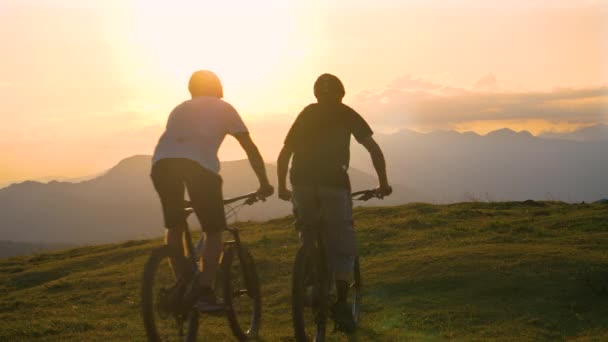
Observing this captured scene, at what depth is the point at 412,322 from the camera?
10297mm

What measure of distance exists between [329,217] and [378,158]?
0.96 meters

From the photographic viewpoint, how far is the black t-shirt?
7.81 m

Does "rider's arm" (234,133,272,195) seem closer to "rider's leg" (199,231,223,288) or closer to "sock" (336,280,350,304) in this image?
"rider's leg" (199,231,223,288)

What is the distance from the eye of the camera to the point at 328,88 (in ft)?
26.3

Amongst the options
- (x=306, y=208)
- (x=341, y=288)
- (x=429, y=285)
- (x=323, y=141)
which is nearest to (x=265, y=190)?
(x=306, y=208)

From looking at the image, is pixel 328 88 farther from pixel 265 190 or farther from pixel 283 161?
pixel 265 190

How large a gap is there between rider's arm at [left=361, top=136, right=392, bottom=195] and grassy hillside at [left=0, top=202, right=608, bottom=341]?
210 centimetres

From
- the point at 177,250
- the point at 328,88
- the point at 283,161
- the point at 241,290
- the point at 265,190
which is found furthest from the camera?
the point at 241,290

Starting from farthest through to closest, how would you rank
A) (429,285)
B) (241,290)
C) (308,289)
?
1. (429,285)
2. (241,290)
3. (308,289)

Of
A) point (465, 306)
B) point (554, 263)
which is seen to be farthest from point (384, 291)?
point (554, 263)

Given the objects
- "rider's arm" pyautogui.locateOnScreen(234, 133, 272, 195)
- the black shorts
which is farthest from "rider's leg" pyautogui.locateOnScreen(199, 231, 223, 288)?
"rider's arm" pyautogui.locateOnScreen(234, 133, 272, 195)

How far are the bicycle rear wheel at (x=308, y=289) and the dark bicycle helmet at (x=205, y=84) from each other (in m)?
1.91

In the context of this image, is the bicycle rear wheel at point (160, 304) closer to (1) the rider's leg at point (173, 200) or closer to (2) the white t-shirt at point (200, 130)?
(1) the rider's leg at point (173, 200)

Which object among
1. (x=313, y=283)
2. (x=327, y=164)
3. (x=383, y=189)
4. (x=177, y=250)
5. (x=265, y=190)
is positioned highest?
(x=327, y=164)
